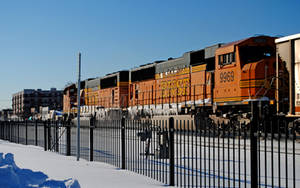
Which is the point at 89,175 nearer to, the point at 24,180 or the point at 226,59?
the point at 24,180

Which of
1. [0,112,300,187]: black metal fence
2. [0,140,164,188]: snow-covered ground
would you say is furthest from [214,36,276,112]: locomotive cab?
[0,140,164,188]: snow-covered ground

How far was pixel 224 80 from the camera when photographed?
15.5 m

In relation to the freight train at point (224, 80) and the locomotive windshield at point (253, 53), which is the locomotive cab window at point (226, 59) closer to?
the freight train at point (224, 80)

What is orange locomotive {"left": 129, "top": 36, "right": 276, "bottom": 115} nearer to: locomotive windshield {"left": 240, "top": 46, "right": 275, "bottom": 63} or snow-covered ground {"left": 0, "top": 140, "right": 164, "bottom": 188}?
locomotive windshield {"left": 240, "top": 46, "right": 275, "bottom": 63}

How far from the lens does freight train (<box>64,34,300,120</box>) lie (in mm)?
12781

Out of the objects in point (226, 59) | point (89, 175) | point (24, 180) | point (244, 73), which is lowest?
point (89, 175)

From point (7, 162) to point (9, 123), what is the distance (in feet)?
55.9

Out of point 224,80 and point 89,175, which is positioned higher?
point 224,80

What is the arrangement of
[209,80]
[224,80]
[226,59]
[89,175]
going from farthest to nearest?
[209,80], [224,80], [226,59], [89,175]

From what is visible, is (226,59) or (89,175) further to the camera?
(226,59)

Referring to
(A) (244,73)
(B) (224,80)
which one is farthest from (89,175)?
(B) (224,80)

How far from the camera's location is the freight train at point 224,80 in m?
12.8

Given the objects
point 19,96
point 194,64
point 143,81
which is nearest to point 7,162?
point 194,64

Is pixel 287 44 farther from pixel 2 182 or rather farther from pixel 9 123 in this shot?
pixel 9 123
